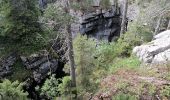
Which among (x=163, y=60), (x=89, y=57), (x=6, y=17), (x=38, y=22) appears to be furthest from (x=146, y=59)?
(x=6, y=17)

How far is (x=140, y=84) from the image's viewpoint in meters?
12.0

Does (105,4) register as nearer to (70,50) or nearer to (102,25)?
(102,25)

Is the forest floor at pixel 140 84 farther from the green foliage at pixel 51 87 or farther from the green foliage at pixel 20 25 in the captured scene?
the green foliage at pixel 20 25

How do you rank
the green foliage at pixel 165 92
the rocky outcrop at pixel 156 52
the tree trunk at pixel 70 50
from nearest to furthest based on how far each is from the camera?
the green foliage at pixel 165 92 < the tree trunk at pixel 70 50 < the rocky outcrop at pixel 156 52

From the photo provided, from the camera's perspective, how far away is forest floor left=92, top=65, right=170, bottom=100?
11586mm

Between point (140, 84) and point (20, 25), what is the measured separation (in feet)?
34.8

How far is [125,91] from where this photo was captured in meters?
11.9

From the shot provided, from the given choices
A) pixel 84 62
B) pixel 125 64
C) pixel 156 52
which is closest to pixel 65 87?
pixel 84 62

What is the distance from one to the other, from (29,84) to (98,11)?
1069cm

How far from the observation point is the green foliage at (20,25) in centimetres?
1945

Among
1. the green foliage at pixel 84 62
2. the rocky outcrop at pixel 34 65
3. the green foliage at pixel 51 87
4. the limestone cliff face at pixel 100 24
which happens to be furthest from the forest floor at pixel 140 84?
the limestone cliff face at pixel 100 24

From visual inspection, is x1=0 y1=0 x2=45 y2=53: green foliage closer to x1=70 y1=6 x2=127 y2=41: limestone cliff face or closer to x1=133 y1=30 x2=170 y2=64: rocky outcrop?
x1=70 y1=6 x2=127 y2=41: limestone cliff face

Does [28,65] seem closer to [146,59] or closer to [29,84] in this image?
[29,84]

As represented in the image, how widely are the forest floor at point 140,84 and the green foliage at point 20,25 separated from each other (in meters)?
8.01
